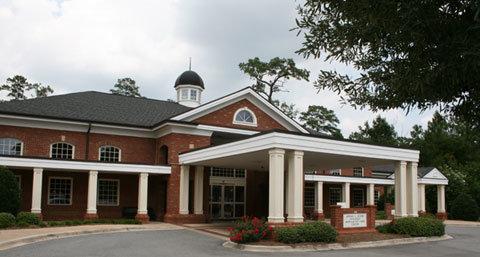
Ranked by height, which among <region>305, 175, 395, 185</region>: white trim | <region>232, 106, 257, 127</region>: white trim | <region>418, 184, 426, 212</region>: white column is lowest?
<region>418, 184, 426, 212</region>: white column

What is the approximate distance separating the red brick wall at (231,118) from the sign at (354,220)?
10939 millimetres

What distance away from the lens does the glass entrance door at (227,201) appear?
31391 mm

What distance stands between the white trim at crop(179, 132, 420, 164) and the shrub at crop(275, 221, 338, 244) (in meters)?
3.22

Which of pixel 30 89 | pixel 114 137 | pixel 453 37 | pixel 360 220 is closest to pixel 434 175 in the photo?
pixel 360 220

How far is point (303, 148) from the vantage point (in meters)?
20.5

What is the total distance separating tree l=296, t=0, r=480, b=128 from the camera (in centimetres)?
455

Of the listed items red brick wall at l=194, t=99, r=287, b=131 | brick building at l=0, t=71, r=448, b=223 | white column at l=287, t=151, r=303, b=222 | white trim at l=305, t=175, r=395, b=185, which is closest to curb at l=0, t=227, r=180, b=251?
brick building at l=0, t=71, r=448, b=223

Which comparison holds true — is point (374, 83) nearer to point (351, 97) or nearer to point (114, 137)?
point (351, 97)

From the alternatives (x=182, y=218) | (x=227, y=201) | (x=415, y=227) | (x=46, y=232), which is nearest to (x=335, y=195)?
(x=227, y=201)

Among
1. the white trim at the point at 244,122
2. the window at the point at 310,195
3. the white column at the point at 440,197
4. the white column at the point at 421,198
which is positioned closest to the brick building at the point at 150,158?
the white trim at the point at 244,122

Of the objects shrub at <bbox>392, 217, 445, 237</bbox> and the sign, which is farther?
shrub at <bbox>392, 217, 445, 237</bbox>

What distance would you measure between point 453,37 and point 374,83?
1449 millimetres

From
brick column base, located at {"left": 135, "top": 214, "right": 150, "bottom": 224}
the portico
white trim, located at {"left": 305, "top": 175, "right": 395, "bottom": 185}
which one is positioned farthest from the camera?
white trim, located at {"left": 305, "top": 175, "right": 395, "bottom": 185}

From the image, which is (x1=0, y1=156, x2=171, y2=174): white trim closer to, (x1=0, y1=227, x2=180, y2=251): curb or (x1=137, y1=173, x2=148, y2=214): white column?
(x1=137, y1=173, x2=148, y2=214): white column
